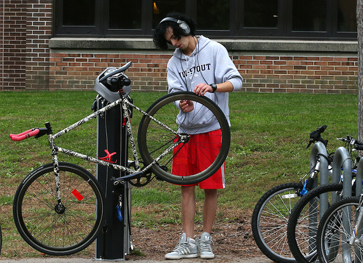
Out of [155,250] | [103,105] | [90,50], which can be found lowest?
[155,250]

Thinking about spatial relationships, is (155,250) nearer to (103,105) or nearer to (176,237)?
(176,237)

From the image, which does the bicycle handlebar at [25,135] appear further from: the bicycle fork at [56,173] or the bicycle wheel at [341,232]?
the bicycle wheel at [341,232]

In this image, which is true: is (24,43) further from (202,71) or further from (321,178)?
(321,178)

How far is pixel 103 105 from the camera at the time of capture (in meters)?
4.25

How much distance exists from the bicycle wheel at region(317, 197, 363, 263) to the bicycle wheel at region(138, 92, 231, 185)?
36.5 inches

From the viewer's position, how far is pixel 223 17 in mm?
12250

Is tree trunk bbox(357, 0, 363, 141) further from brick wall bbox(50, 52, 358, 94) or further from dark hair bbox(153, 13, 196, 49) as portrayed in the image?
brick wall bbox(50, 52, 358, 94)

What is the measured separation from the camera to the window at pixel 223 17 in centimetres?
1219

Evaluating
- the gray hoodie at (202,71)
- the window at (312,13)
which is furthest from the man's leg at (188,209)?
the window at (312,13)

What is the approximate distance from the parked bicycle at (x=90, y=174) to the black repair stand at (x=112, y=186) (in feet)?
0.33

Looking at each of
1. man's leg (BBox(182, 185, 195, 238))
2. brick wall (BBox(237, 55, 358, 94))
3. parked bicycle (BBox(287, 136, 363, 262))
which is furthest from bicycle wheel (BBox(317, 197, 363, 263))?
brick wall (BBox(237, 55, 358, 94))

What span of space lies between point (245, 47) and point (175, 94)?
318 inches

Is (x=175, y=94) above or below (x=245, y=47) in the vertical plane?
below

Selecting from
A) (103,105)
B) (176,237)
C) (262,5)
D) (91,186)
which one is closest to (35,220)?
(91,186)
